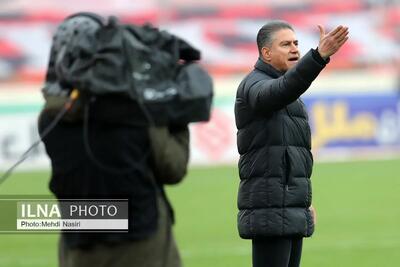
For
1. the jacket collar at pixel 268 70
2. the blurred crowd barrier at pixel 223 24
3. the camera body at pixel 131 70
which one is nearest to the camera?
the camera body at pixel 131 70

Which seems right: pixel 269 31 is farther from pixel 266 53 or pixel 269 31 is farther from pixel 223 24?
pixel 223 24

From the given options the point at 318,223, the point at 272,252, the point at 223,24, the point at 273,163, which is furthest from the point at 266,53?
the point at 223,24

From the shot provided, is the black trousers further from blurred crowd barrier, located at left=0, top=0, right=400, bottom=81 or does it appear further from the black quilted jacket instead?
blurred crowd barrier, located at left=0, top=0, right=400, bottom=81

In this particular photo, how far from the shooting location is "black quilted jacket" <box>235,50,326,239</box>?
16.9 ft

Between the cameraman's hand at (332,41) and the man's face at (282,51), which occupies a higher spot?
the man's face at (282,51)

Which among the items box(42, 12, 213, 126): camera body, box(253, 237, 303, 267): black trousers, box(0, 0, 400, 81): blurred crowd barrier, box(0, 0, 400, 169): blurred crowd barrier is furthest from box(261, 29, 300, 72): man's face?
box(0, 0, 400, 81): blurred crowd barrier

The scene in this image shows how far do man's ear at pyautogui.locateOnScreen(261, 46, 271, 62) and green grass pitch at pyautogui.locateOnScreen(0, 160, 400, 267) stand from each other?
4317mm

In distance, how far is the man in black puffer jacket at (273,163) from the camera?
5164 mm

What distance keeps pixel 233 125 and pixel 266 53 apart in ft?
50.9

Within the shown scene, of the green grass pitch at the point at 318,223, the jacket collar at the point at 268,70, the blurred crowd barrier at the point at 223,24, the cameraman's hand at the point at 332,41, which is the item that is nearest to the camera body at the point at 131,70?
the cameraman's hand at the point at 332,41

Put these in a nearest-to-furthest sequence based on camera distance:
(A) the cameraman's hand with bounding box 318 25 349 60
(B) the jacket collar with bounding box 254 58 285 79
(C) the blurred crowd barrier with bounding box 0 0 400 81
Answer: (A) the cameraman's hand with bounding box 318 25 349 60
(B) the jacket collar with bounding box 254 58 285 79
(C) the blurred crowd barrier with bounding box 0 0 400 81

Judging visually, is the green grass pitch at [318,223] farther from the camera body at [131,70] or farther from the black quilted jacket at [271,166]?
the camera body at [131,70]

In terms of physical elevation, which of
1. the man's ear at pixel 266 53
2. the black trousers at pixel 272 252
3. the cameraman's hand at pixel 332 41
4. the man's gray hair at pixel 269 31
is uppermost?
the man's gray hair at pixel 269 31

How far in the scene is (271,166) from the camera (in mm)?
5180
